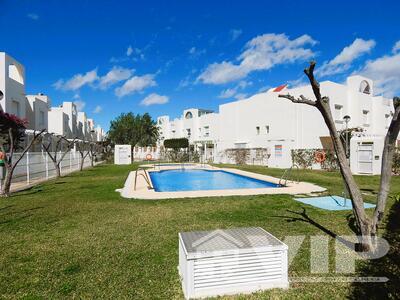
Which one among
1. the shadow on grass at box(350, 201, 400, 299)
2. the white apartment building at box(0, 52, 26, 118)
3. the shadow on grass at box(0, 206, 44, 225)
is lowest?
the shadow on grass at box(350, 201, 400, 299)

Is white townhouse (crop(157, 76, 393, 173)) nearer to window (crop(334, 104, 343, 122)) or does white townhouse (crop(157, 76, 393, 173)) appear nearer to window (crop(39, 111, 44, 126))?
window (crop(334, 104, 343, 122))

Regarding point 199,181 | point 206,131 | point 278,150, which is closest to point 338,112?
point 278,150

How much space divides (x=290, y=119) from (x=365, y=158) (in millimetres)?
11441

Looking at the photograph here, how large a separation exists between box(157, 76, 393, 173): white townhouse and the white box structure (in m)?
23.4

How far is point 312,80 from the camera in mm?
4047

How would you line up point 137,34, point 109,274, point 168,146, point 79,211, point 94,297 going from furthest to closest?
point 168,146 → point 137,34 → point 79,211 → point 109,274 → point 94,297

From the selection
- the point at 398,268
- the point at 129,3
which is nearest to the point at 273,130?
the point at 129,3

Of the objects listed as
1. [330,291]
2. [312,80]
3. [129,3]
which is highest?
[129,3]

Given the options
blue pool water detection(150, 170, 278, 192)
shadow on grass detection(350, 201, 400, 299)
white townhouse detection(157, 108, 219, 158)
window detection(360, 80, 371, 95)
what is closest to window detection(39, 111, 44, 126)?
blue pool water detection(150, 170, 278, 192)

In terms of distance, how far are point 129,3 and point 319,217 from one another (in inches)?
623

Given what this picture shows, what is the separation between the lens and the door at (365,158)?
19.1 meters

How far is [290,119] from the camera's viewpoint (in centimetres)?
3008

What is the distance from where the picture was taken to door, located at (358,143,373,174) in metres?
19.1

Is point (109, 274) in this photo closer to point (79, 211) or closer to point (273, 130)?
point (79, 211)
